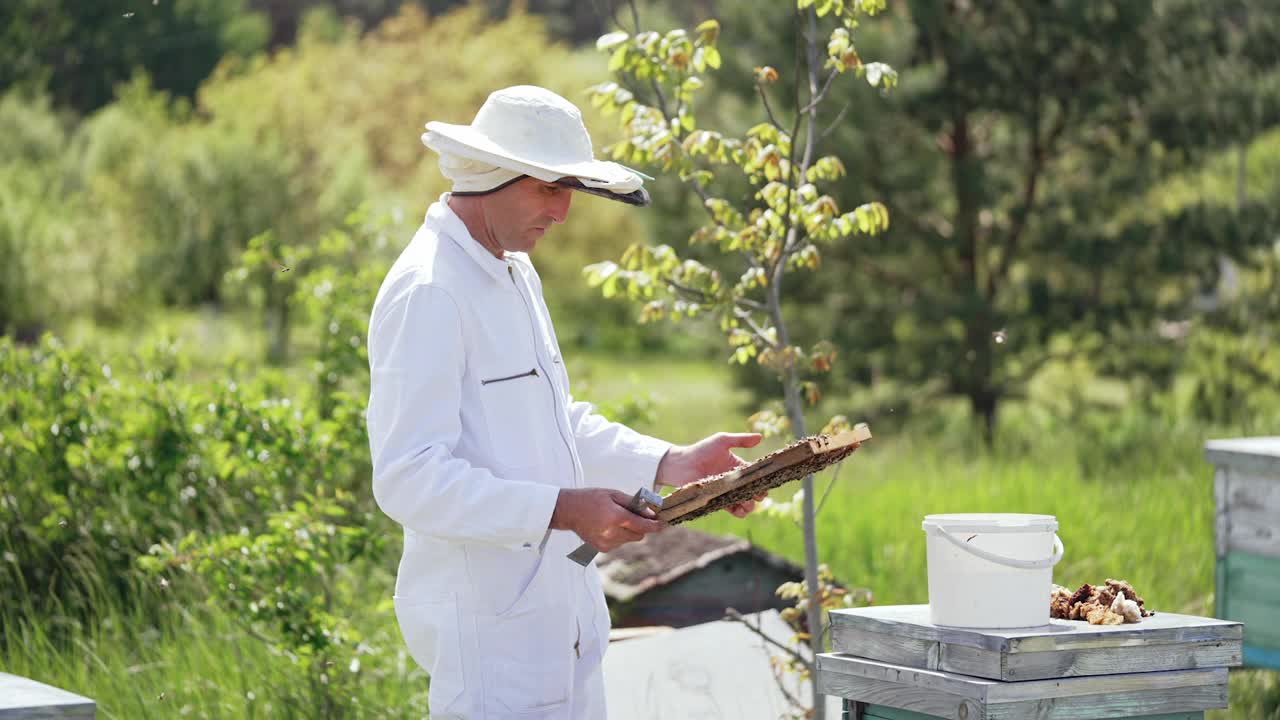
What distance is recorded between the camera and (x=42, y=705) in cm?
255

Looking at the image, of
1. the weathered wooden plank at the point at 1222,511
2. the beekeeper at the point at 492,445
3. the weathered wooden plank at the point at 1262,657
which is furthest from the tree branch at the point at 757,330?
the weathered wooden plank at the point at 1262,657

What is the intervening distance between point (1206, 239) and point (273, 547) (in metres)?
8.94

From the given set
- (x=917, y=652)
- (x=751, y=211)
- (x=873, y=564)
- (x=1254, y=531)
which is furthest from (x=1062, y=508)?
(x=917, y=652)

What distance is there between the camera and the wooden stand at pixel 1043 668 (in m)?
2.92

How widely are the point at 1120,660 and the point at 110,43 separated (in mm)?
33282

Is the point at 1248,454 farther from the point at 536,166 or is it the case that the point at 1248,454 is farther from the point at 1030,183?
the point at 1030,183

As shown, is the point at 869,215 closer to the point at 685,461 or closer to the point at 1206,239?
the point at 685,461

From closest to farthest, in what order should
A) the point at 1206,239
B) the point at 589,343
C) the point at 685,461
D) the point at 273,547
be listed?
1. the point at 685,461
2. the point at 273,547
3. the point at 1206,239
4. the point at 589,343

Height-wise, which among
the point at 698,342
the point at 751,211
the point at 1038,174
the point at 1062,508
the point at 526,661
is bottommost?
the point at 1062,508

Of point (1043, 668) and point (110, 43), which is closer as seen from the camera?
point (1043, 668)

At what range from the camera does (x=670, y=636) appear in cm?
521

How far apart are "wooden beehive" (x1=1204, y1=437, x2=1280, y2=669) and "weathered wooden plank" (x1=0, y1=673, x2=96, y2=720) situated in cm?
422

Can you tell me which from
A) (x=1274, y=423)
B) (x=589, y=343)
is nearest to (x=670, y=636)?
(x=1274, y=423)

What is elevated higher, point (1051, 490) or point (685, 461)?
point (685, 461)
